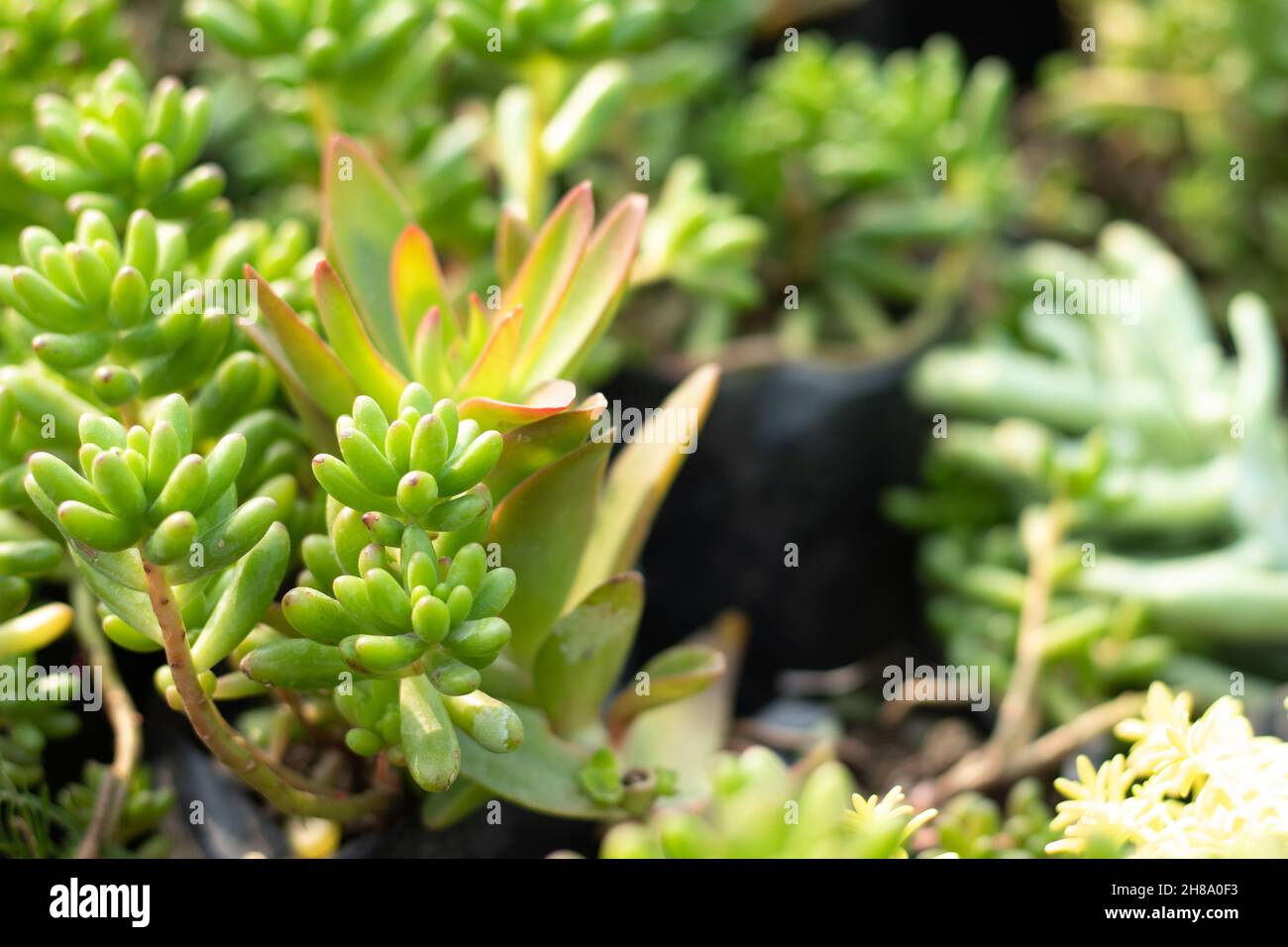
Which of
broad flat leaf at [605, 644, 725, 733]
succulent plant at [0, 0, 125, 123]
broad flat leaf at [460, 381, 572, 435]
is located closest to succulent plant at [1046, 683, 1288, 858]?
broad flat leaf at [605, 644, 725, 733]

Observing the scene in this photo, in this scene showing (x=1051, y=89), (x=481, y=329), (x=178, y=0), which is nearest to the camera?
(x=481, y=329)

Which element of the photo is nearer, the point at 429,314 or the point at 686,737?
the point at 429,314

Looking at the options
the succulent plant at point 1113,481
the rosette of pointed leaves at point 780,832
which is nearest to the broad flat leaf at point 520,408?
the rosette of pointed leaves at point 780,832

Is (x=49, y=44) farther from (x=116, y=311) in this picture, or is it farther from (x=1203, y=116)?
(x=1203, y=116)

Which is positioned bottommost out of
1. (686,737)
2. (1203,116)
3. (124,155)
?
(686,737)

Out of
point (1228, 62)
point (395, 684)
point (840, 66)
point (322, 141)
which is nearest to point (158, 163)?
point (322, 141)

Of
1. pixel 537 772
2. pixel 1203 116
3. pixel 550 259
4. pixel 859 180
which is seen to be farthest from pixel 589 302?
pixel 1203 116
